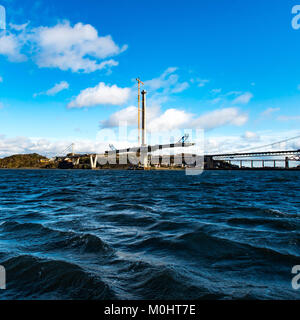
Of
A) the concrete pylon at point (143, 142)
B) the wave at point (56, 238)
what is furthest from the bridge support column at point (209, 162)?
the wave at point (56, 238)

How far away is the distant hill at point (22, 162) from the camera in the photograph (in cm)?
16850

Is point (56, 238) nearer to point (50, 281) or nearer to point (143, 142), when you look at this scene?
point (50, 281)

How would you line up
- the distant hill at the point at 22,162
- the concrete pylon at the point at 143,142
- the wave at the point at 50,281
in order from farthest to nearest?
the distant hill at the point at 22,162 → the concrete pylon at the point at 143,142 → the wave at the point at 50,281

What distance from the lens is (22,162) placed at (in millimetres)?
176000

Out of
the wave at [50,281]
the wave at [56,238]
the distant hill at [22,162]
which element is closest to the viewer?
the wave at [50,281]

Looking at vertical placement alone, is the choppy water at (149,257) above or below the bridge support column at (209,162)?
below

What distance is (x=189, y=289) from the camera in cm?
329

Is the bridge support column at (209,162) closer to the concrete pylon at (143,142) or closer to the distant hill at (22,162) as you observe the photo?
the concrete pylon at (143,142)

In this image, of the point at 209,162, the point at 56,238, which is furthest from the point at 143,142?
the point at 56,238

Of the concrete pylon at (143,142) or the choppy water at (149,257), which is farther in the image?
the concrete pylon at (143,142)

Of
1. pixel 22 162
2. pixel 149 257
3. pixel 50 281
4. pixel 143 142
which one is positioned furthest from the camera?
pixel 22 162

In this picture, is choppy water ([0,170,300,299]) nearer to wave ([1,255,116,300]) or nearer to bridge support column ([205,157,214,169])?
wave ([1,255,116,300])
